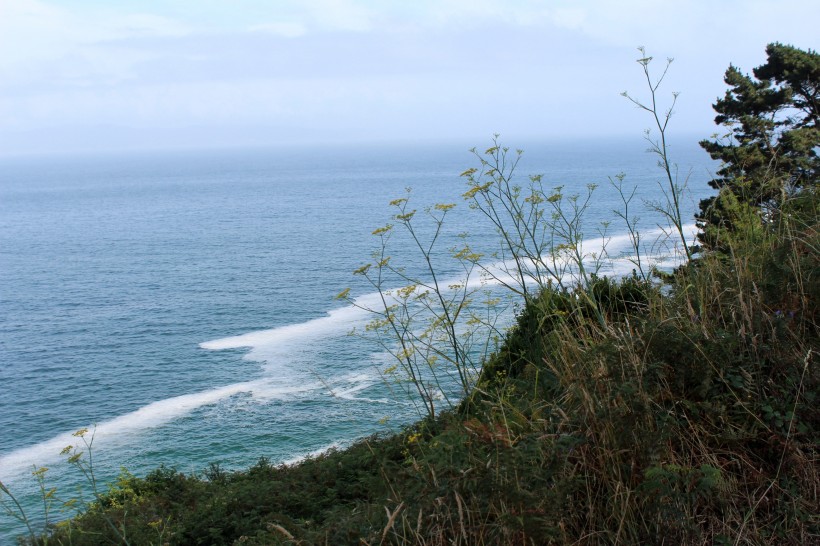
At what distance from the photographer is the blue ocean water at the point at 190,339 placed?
28.7 m

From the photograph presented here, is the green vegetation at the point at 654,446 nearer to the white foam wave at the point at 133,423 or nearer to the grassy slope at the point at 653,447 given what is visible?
the grassy slope at the point at 653,447

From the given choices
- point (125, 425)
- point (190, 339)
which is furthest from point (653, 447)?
point (190, 339)

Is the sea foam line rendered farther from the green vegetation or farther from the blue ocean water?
the green vegetation

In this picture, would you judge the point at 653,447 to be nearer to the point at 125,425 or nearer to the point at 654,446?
the point at 654,446

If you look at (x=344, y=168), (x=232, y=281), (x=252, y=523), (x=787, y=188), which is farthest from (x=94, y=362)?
(x=344, y=168)

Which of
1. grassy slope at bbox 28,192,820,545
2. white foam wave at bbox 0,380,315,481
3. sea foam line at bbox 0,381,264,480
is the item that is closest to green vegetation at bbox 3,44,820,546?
grassy slope at bbox 28,192,820,545

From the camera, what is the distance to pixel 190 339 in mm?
43938

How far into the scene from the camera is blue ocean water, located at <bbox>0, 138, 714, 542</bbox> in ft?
94.2

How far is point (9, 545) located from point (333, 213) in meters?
80.5

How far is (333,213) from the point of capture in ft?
325

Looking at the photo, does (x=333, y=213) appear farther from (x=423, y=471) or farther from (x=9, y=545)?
(x=423, y=471)

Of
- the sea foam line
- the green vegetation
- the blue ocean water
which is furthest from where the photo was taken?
the blue ocean water

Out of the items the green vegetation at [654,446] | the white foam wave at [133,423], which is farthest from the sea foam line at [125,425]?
the green vegetation at [654,446]

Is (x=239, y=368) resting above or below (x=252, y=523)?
below
